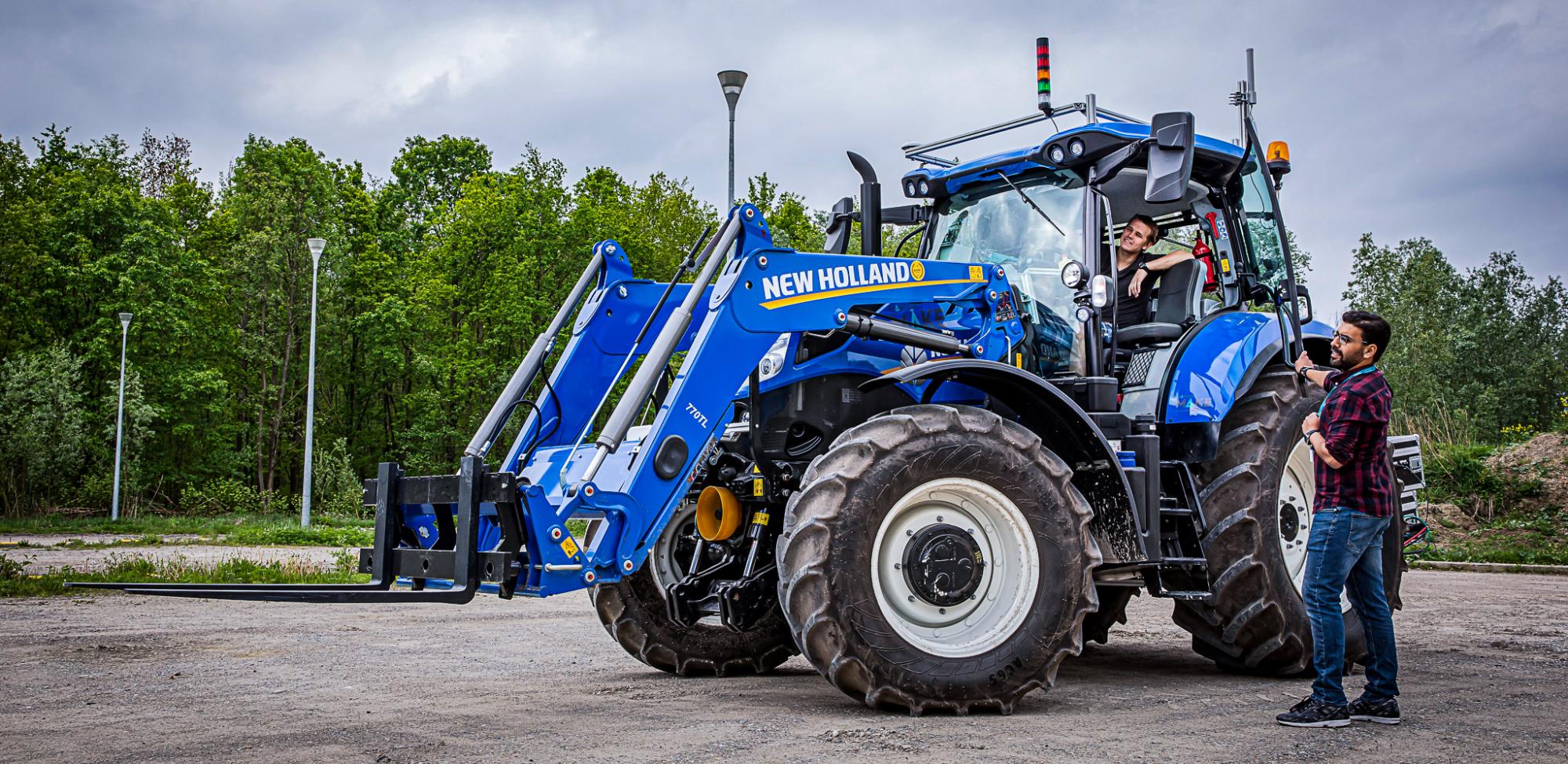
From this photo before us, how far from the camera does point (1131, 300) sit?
789cm

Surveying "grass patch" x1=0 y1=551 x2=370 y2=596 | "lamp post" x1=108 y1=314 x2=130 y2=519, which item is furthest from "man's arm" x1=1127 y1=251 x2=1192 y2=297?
"lamp post" x1=108 y1=314 x2=130 y2=519

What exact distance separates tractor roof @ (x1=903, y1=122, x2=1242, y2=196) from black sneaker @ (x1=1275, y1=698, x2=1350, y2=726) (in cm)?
342

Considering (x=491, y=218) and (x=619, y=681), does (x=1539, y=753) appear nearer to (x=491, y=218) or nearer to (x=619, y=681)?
(x=619, y=681)

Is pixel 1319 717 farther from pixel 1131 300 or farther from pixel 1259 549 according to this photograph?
pixel 1131 300

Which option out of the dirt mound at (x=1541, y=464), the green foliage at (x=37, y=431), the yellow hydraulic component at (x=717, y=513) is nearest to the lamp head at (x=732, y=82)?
the yellow hydraulic component at (x=717, y=513)

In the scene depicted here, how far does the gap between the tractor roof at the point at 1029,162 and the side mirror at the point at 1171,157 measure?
66 cm

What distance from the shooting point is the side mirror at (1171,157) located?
256 inches

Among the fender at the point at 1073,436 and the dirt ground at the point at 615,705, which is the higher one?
the fender at the point at 1073,436

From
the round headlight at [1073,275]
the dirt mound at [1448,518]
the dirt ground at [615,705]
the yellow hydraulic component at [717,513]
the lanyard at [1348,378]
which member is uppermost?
the round headlight at [1073,275]

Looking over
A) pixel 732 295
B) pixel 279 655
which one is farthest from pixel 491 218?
pixel 732 295

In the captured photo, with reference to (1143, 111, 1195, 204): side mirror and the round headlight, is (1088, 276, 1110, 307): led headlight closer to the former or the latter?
the round headlight

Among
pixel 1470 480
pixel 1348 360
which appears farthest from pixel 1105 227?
pixel 1470 480

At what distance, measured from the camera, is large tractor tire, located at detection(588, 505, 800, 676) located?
24.0ft

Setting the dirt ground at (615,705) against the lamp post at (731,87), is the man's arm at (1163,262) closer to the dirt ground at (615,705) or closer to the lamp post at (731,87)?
the dirt ground at (615,705)
